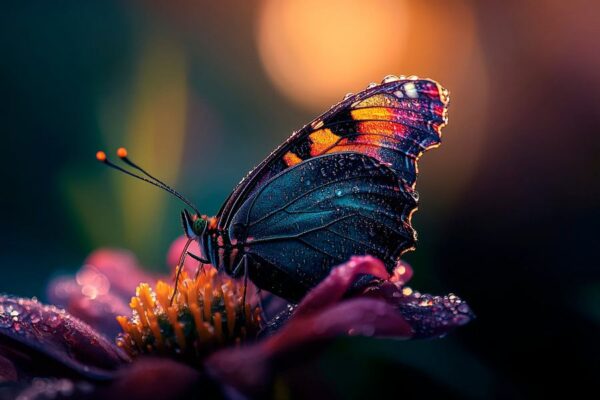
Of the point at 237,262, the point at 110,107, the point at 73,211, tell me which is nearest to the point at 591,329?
the point at 237,262

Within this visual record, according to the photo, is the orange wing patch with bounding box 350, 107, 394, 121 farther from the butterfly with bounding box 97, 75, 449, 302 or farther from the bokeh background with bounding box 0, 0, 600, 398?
the bokeh background with bounding box 0, 0, 600, 398

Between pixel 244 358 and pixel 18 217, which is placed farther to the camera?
pixel 18 217

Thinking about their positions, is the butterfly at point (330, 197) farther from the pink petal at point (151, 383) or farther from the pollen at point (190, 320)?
the pink petal at point (151, 383)

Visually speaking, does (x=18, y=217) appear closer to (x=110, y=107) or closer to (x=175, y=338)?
(x=110, y=107)

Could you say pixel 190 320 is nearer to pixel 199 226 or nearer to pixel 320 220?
pixel 199 226

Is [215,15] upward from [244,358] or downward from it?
upward

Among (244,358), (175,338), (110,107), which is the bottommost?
(244,358)

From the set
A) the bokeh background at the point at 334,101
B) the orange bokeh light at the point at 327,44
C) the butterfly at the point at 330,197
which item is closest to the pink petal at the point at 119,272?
the butterfly at the point at 330,197
